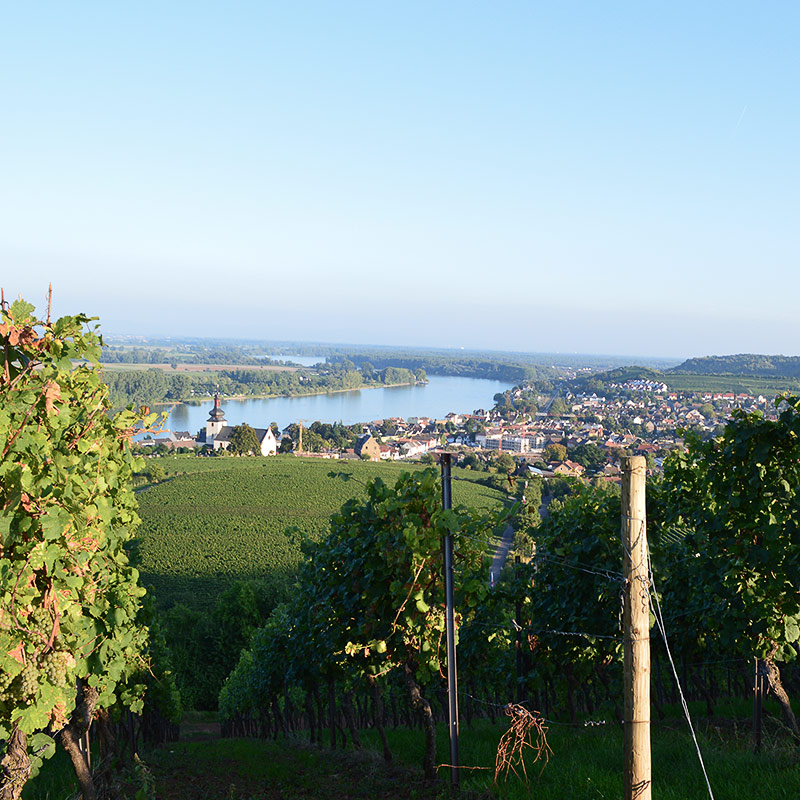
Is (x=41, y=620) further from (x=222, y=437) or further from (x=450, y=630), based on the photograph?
(x=222, y=437)

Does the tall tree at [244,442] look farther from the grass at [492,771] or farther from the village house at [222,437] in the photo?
the grass at [492,771]

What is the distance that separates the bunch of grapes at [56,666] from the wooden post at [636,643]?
378cm

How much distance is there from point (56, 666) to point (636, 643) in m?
3.90

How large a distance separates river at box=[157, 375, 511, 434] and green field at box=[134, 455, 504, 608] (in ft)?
191

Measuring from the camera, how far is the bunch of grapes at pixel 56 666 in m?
4.37

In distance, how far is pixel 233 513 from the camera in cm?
5166

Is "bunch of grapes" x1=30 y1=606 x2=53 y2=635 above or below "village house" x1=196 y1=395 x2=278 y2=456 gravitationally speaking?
above

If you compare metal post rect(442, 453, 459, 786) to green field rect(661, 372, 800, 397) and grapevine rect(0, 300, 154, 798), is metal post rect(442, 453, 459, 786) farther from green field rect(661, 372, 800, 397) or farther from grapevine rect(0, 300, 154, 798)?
green field rect(661, 372, 800, 397)

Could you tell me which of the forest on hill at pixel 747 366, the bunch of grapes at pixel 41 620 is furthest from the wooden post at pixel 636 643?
the forest on hill at pixel 747 366

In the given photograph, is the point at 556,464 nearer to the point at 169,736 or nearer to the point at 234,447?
the point at 234,447

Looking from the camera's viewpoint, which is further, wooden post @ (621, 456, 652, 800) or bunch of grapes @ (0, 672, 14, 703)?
bunch of grapes @ (0, 672, 14, 703)

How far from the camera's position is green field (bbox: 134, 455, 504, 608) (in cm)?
3709

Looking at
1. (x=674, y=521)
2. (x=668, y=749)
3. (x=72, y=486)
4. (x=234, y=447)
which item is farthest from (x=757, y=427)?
(x=234, y=447)

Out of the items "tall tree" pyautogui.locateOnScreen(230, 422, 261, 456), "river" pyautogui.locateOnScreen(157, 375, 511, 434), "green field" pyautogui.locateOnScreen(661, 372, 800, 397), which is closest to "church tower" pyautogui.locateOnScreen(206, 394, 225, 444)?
"river" pyautogui.locateOnScreen(157, 375, 511, 434)
